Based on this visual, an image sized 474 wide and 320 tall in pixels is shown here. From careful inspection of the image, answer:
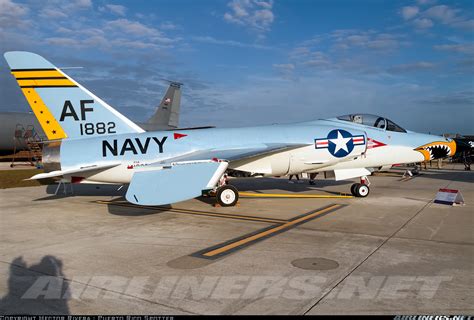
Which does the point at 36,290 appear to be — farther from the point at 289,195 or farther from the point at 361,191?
the point at 361,191

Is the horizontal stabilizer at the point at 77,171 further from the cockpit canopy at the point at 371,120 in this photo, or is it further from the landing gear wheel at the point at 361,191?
the landing gear wheel at the point at 361,191

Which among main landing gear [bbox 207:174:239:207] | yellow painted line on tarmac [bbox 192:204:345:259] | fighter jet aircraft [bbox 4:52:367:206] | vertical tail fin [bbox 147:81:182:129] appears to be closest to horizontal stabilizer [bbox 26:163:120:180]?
fighter jet aircraft [bbox 4:52:367:206]

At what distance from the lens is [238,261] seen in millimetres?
5938

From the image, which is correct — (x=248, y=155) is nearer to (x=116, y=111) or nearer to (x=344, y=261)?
(x=116, y=111)

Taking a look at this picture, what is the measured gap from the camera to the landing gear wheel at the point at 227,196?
11695 mm

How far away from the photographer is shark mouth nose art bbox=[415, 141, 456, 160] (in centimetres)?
1372

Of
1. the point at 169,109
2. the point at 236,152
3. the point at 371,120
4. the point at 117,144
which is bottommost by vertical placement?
the point at 236,152

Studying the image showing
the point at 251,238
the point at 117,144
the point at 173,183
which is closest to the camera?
the point at 251,238

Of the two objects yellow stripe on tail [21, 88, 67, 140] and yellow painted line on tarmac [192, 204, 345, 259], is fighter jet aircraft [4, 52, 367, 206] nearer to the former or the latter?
yellow stripe on tail [21, 88, 67, 140]

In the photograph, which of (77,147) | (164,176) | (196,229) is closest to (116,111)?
(77,147)

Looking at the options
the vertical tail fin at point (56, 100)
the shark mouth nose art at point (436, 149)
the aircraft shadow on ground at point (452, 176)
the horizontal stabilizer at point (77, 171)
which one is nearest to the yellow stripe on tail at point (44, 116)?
the vertical tail fin at point (56, 100)

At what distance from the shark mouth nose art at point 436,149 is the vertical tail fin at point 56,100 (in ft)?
39.2

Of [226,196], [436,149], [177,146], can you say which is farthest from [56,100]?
[436,149]

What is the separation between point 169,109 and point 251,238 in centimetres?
3450
